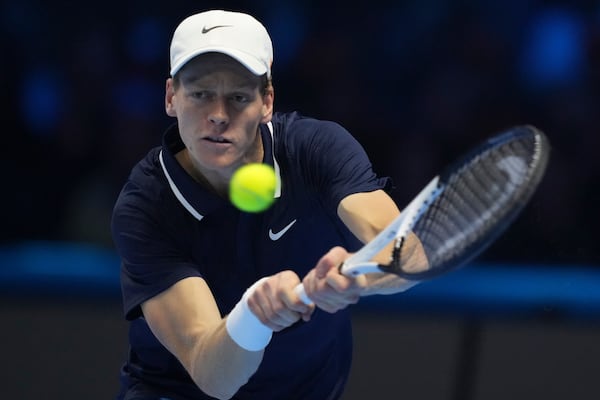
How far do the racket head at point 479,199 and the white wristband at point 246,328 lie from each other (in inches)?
14.8

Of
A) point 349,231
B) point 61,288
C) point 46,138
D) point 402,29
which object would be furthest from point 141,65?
point 349,231

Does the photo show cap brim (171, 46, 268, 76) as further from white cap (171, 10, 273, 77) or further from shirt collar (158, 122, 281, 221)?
shirt collar (158, 122, 281, 221)

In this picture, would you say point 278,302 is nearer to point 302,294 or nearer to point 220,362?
point 302,294

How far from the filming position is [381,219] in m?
3.26

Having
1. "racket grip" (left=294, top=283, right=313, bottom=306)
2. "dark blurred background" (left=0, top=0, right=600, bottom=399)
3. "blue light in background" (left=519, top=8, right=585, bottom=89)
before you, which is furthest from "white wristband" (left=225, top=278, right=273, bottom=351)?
"blue light in background" (left=519, top=8, right=585, bottom=89)

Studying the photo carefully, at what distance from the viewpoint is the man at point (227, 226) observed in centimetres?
316

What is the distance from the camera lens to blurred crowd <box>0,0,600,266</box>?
6.42m

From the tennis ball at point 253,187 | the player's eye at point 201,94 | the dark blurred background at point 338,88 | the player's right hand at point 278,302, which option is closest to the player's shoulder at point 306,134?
the tennis ball at point 253,187

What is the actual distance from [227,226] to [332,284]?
72 centimetres

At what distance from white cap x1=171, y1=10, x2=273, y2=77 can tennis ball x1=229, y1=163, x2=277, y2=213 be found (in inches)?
10.8

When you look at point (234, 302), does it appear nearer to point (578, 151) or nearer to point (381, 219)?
point (381, 219)

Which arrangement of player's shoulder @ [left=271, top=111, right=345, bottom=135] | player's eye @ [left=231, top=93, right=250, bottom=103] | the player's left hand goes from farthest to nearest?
1. player's shoulder @ [left=271, top=111, right=345, bottom=135]
2. player's eye @ [left=231, top=93, right=250, bottom=103]
3. the player's left hand

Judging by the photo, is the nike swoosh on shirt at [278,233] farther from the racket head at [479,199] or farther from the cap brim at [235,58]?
the racket head at [479,199]

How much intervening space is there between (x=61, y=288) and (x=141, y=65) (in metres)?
2.32
